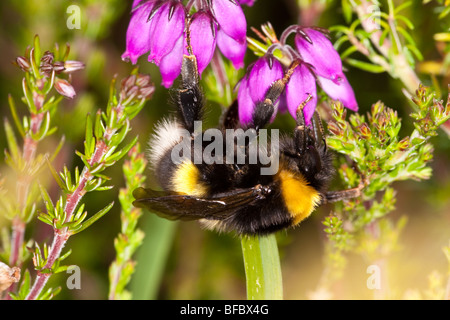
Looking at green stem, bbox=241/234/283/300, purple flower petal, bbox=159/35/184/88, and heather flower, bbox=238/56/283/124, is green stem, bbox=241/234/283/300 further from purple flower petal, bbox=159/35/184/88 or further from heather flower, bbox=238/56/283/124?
purple flower petal, bbox=159/35/184/88

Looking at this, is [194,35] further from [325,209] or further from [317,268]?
[317,268]

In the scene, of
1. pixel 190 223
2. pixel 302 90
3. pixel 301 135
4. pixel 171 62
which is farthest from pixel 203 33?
pixel 190 223

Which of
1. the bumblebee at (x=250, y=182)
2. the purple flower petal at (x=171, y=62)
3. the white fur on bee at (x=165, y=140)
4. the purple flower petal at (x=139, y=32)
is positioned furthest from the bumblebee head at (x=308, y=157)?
the purple flower petal at (x=139, y=32)

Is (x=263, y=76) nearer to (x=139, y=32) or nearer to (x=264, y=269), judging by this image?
(x=139, y=32)

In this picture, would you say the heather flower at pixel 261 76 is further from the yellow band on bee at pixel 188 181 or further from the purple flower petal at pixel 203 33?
the yellow band on bee at pixel 188 181

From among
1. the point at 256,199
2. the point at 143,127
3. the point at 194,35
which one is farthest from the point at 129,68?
the point at 256,199
